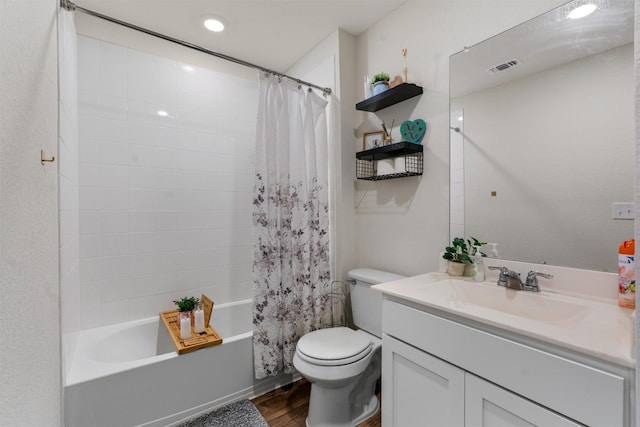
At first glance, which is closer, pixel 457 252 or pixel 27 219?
pixel 27 219

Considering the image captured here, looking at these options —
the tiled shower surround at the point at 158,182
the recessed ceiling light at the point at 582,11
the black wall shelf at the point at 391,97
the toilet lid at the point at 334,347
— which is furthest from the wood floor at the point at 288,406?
the recessed ceiling light at the point at 582,11

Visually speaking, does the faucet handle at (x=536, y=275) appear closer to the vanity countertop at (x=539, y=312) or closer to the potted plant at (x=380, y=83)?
the vanity countertop at (x=539, y=312)

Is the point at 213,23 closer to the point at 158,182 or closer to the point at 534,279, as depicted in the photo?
the point at 158,182

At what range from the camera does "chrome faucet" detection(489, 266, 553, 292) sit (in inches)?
50.0

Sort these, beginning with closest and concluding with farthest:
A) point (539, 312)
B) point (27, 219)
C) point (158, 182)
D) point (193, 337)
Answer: point (27, 219)
point (539, 312)
point (193, 337)
point (158, 182)

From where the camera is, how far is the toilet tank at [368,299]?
1.79 meters

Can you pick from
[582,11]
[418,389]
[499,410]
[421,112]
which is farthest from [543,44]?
[418,389]

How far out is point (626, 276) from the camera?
105cm

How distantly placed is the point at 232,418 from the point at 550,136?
2174 millimetres

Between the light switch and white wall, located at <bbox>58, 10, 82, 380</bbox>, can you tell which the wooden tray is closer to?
white wall, located at <bbox>58, 10, 82, 380</bbox>

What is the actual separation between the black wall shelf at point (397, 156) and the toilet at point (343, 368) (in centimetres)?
65

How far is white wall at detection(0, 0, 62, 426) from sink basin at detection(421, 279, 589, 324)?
1255mm

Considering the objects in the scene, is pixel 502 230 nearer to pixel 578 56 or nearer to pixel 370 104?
pixel 578 56

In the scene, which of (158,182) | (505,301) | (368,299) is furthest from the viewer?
(158,182)
